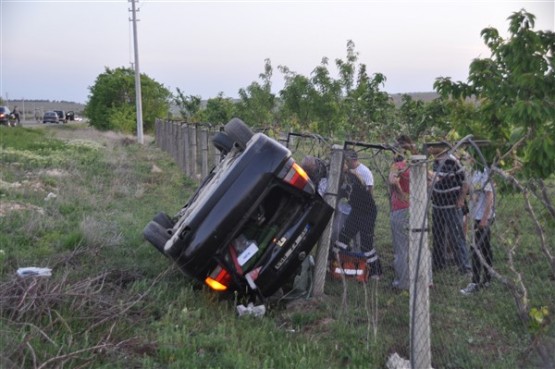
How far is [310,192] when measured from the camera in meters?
5.80

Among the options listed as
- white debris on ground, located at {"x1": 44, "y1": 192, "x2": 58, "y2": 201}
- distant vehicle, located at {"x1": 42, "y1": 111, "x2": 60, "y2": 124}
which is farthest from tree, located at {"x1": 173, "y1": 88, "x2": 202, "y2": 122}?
Result: distant vehicle, located at {"x1": 42, "y1": 111, "x2": 60, "y2": 124}

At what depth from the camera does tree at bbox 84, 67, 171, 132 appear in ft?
154

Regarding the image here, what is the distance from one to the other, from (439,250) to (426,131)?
1.66 m

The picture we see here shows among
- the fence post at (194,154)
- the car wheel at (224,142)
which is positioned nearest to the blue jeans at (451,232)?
the car wheel at (224,142)

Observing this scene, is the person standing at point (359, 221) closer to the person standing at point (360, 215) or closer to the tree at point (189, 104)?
the person standing at point (360, 215)

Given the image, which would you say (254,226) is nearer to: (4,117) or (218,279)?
(218,279)

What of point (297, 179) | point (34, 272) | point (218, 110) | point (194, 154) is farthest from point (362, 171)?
point (218, 110)

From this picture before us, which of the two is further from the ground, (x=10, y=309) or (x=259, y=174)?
(x=259, y=174)

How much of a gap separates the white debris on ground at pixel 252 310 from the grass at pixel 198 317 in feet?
0.20

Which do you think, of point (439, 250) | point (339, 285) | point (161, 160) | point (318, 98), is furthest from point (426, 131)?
point (161, 160)

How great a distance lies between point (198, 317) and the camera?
17.9 feet

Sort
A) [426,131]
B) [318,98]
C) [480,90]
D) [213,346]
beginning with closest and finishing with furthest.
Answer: [213,346], [480,90], [426,131], [318,98]

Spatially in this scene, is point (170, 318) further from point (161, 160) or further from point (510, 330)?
point (161, 160)

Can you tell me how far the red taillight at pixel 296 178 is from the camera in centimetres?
566
